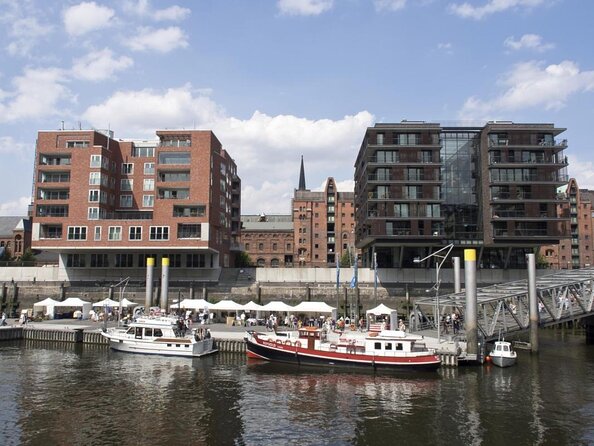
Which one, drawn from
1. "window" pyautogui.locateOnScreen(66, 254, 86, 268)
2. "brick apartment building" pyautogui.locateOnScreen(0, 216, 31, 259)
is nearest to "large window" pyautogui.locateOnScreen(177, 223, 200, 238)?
"window" pyautogui.locateOnScreen(66, 254, 86, 268)

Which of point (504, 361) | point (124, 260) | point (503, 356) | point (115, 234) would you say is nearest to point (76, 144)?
point (115, 234)

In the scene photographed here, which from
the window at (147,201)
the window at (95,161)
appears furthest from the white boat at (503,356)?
the window at (95,161)

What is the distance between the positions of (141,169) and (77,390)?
64749 millimetres

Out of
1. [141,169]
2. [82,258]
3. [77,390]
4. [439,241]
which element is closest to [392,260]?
[439,241]

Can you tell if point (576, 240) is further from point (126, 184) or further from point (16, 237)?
point (16, 237)

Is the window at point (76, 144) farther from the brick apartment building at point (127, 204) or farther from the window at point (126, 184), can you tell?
the window at point (126, 184)

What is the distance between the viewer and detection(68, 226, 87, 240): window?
3383 inches

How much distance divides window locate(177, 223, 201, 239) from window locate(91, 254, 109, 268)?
18.2 m

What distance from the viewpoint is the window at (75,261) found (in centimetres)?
9347

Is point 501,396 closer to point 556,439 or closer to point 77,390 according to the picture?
point 556,439

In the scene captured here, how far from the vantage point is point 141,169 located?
9506 centimetres

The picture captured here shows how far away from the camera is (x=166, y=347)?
50.7 m

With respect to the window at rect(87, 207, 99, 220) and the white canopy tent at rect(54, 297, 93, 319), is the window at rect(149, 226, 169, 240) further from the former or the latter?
the white canopy tent at rect(54, 297, 93, 319)

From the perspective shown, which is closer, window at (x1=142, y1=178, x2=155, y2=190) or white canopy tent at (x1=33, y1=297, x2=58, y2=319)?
white canopy tent at (x1=33, y1=297, x2=58, y2=319)
